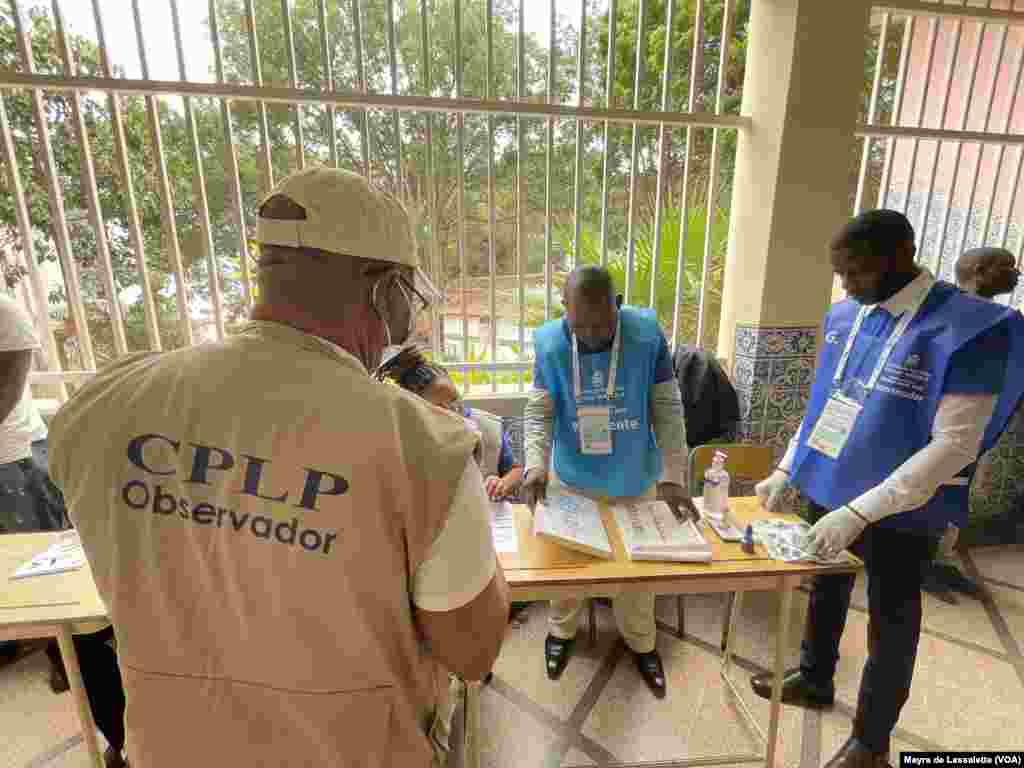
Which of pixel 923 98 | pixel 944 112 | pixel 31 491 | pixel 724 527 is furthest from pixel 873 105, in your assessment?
pixel 31 491

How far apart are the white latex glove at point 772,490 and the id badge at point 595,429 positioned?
0.57 metres

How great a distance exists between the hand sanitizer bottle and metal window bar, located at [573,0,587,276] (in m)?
1.41

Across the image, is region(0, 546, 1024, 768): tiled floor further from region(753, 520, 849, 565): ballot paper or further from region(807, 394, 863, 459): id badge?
region(807, 394, 863, 459): id badge

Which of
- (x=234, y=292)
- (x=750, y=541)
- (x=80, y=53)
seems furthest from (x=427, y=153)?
(x=750, y=541)

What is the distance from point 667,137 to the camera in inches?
103

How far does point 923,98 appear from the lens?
2730 mm

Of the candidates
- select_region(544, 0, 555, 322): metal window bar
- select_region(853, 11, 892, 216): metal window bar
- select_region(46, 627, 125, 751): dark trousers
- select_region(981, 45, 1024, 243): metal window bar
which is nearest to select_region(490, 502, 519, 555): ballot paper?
select_region(46, 627, 125, 751): dark trousers

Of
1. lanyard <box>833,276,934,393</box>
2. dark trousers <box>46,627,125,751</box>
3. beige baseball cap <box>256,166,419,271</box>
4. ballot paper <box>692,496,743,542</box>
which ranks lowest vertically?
dark trousers <box>46,627,125,751</box>

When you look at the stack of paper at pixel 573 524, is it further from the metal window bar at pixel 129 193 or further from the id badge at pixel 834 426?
the metal window bar at pixel 129 193

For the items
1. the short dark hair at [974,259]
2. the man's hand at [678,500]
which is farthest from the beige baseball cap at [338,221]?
the short dark hair at [974,259]

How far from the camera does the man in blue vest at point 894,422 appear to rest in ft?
4.38

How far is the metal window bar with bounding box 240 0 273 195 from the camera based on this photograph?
7.01 feet

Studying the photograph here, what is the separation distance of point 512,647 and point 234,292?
2166 mm

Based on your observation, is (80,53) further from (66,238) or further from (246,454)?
(246,454)
